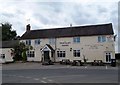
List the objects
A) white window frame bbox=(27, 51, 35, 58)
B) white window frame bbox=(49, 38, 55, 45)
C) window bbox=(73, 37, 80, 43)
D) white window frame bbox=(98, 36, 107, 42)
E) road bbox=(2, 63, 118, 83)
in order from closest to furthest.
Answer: road bbox=(2, 63, 118, 83), white window frame bbox=(98, 36, 107, 42), window bbox=(73, 37, 80, 43), white window frame bbox=(49, 38, 55, 45), white window frame bbox=(27, 51, 35, 58)

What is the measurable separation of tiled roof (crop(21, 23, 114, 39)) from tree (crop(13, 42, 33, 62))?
272cm

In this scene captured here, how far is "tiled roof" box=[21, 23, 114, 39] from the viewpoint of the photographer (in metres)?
51.5

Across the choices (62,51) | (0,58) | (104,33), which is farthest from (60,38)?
(0,58)

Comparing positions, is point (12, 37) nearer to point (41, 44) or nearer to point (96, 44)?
point (41, 44)

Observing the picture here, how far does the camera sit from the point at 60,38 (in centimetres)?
5475

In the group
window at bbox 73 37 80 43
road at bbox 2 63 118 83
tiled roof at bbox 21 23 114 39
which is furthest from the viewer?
window at bbox 73 37 80 43

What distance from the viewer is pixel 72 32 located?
54.8m

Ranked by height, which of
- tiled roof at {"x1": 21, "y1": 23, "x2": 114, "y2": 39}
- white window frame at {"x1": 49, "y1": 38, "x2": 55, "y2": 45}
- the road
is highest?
tiled roof at {"x1": 21, "y1": 23, "x2": 114, "y2": 39}

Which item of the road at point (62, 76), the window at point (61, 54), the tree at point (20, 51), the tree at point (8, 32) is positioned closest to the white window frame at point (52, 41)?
the window at point (61, 54)

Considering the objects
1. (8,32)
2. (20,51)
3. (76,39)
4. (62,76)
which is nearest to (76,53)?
(76,39)

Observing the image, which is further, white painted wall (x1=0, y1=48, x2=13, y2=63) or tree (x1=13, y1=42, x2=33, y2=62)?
white painted wall (x1=0, y1=48, x2=13, y2=63)

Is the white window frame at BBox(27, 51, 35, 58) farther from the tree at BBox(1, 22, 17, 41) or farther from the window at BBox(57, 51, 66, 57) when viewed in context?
the tree at BBox(1, 22, 17, 41)

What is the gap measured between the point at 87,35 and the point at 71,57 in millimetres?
5601

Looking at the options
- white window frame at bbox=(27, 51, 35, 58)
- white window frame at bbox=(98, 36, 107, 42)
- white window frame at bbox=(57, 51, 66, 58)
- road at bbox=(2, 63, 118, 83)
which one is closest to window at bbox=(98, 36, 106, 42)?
white window frame at bbox=(98, 36, 107, 42)
